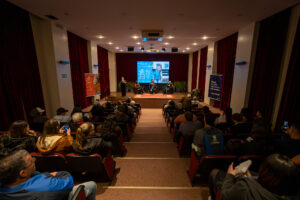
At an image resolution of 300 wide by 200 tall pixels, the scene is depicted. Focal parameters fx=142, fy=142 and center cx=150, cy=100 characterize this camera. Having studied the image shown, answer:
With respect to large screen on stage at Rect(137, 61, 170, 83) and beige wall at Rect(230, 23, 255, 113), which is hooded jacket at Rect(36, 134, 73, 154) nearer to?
beige wall at Rect(230, 23, 255, 113)

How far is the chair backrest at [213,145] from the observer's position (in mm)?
2102

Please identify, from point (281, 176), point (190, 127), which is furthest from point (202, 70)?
point (281, 176)

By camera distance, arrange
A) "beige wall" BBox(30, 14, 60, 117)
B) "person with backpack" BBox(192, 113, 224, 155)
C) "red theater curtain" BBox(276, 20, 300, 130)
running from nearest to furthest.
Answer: "person with backpack" BBox(192, 113, 224, 155)
"red theater curtain" BBox(276, 20, 300, 130)
"beige wall" BBox(30, 14, 60, 117)

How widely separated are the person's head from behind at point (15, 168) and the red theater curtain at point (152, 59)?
1285cm

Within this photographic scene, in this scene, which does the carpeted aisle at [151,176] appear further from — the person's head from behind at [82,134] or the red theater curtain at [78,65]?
the red theater curtain at [78,65]

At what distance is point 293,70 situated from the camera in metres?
3.53

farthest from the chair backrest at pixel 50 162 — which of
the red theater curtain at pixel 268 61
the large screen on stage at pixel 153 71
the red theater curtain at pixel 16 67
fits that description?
the large screen on stage at pixel 153 71

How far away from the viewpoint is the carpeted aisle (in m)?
2.13

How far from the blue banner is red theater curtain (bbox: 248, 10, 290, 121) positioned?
2.30 meters

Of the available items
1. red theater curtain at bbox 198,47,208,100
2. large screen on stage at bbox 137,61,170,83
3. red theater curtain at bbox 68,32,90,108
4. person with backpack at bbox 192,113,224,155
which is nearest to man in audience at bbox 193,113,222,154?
person with backpack at bbox 192,113,224,155

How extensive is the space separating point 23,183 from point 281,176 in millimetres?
1943

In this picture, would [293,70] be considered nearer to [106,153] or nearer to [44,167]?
[106,153]

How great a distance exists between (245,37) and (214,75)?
8.90ft

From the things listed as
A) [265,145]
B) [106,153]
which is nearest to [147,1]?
[106,153]
